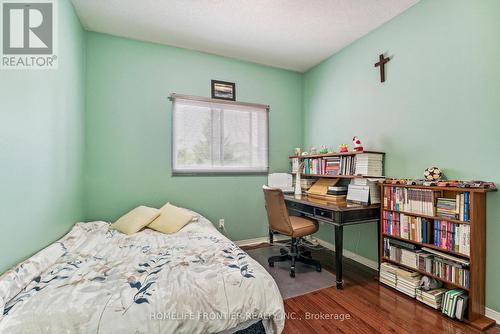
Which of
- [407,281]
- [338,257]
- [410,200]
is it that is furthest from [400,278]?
[410,200]

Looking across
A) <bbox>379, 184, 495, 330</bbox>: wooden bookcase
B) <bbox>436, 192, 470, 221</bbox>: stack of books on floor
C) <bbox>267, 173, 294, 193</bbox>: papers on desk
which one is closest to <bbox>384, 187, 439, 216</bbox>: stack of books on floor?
<bbox>436, 192, 470, 221</bbox>: stack of books on floor

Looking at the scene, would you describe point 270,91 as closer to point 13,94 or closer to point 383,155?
point 383,155

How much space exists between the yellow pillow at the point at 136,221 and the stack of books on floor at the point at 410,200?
7.97 feet

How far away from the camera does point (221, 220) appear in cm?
324

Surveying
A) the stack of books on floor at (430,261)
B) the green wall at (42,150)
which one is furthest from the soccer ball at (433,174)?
the green wall at (42,150)

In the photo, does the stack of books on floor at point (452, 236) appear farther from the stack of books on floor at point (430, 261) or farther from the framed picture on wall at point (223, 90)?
the framed picture on wall at point (223, 90)

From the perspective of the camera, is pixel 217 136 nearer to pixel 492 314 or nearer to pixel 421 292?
pixel 421 292

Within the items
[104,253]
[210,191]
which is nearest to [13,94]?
[104,253]

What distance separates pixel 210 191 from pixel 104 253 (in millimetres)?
1562

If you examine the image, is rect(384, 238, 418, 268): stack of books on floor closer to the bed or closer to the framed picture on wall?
the bed

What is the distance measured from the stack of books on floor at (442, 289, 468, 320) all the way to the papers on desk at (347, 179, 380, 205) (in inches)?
36.3

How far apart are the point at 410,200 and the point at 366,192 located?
0.39 m

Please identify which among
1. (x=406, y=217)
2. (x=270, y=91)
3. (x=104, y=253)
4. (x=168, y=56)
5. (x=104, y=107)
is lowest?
(x=104, y=253)

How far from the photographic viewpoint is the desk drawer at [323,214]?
2.35 meters
